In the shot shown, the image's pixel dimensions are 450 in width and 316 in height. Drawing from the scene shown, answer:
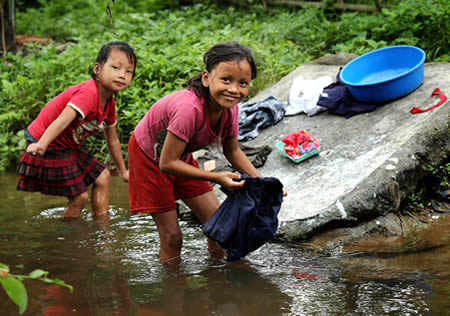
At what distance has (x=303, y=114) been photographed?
5.11 meters

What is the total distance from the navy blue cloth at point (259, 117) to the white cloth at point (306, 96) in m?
0.11

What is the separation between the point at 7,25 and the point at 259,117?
5.58m

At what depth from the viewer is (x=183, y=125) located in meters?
2.64

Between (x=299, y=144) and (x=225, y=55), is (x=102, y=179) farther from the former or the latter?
(x=225, y=55)

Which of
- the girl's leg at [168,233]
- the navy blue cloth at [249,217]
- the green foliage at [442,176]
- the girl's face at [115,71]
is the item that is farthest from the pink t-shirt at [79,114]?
the green foliage at [442,176]

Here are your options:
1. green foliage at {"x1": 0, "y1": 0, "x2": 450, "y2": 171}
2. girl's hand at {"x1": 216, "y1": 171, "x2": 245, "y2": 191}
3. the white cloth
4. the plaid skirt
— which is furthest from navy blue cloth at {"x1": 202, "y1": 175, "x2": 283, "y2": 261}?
green foliage at {"x1": 0, "y1": 0, "x2": 450, "y2": 171}

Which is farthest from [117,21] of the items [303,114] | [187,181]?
[187,181]

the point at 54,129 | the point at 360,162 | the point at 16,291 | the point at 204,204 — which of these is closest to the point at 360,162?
the point at 360,162

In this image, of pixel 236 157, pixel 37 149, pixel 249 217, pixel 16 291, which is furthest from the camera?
pixel 37 149

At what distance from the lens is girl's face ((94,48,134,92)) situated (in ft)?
12.7

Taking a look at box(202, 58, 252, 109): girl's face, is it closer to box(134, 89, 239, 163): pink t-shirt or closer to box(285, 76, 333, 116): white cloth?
box(134, 89, 239, 163): pink t-shirt

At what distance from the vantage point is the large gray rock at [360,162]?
140 inches

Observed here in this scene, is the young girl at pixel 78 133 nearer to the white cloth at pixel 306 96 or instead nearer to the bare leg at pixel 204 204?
the bare leg at pixel 204 204

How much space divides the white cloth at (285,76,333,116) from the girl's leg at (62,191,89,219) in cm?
210
